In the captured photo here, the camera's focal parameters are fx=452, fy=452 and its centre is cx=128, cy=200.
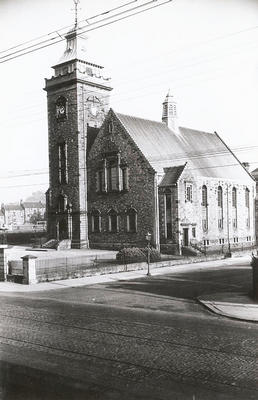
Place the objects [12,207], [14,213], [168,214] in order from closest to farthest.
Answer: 1. [168,214]
2. [14,213]
3. [12,207]

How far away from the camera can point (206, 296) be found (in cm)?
2081

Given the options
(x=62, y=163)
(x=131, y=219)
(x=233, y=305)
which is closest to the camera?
(x=233, y=305)

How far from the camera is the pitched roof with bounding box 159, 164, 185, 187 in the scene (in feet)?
142

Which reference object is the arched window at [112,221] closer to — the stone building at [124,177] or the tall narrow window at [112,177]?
the stone building at [124,177]

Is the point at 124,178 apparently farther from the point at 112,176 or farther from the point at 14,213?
the point at 14,213

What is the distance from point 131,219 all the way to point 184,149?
11181 millimetres

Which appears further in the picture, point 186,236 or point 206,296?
point 186,236

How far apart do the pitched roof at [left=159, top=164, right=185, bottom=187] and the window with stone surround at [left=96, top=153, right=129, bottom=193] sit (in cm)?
394

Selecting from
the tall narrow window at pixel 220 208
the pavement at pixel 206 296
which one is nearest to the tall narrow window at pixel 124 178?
the tall narrow window at pixel 220 208

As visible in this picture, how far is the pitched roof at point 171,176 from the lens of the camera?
43.2 metres

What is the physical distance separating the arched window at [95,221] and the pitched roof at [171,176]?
856 cm

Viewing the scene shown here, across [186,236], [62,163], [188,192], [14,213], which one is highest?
[62,163]

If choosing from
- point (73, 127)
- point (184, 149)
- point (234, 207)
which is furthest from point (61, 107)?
point (234, 207)

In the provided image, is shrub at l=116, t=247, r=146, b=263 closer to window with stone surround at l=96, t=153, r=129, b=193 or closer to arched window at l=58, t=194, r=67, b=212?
window with stone surround at l=96, t=153, r=129, b=193
